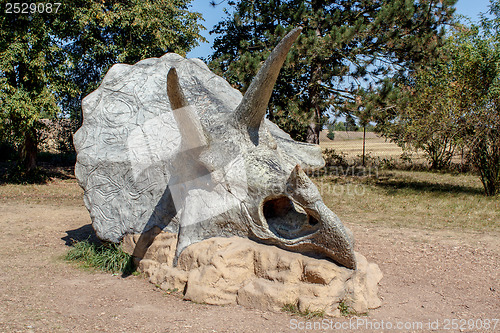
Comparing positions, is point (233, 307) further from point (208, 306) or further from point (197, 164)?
point (197, 164)

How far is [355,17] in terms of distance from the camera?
15.9 meters

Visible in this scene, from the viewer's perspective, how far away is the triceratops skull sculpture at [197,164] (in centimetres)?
433

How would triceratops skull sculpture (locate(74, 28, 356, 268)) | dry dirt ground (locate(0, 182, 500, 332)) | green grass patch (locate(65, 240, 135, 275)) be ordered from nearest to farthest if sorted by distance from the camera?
A: dry dirt ground (locate(0, 182, 500, 332))
triceratops skull sculpture (locate(74, 28, 356, 268))
green grass patch (locate(65, 240, 135, 275))

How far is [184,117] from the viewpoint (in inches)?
172

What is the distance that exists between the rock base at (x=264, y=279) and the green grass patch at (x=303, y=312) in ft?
0.10

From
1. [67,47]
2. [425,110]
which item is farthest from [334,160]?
[67,47]

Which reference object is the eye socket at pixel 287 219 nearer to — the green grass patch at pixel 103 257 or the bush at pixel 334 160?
the green grass patch at pixel 103 257

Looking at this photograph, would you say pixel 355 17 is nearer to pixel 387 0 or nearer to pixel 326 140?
pixel 387 0

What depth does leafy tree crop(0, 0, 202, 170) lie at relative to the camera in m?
12.3

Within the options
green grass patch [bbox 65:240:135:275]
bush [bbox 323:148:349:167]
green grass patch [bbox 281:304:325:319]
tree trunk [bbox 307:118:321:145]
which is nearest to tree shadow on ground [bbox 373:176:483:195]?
tree trunk [bbox 307:118:321:145]

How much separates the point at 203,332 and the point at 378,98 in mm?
11999

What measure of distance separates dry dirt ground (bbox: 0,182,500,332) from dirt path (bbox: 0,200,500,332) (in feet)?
0.03

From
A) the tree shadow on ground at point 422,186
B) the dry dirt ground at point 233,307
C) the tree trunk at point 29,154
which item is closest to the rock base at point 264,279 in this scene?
the dry dirt ground at point 233,307

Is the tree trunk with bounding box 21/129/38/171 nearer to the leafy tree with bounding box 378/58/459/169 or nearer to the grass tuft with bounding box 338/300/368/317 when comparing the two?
the leafy tree with bounding box 378/58/459/169
